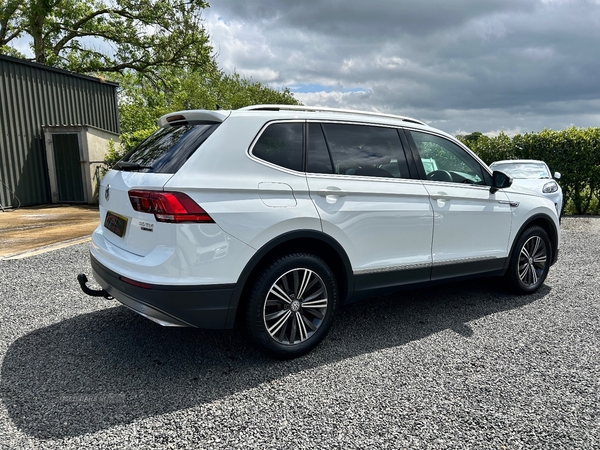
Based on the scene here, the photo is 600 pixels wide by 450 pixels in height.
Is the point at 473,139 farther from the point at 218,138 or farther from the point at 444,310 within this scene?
the point at 218,138

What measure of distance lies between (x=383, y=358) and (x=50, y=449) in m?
2.24

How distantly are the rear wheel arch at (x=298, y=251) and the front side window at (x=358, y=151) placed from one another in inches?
21.5

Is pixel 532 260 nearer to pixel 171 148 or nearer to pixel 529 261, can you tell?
pixel 529 261

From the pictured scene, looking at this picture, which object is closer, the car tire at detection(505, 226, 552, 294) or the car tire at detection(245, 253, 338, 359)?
the car tire at detection(245, 253, 338, 359)

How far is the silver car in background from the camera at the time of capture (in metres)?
9.52

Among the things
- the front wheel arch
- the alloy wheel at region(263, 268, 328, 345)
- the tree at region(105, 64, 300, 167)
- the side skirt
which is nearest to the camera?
the alloy wheel at region(263, 268, 328, 345)

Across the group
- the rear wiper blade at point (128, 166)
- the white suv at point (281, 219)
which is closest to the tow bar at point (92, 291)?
the white suv at point (281, 219)

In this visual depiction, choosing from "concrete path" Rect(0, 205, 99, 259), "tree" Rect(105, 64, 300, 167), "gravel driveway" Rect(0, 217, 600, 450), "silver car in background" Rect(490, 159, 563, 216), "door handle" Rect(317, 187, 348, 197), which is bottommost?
"gravel driveway" Rect(0, 217, 600, 450)

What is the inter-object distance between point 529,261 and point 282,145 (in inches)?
129

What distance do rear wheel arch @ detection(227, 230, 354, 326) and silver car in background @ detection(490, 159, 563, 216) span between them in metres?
7.15

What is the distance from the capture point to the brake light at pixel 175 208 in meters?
2.88

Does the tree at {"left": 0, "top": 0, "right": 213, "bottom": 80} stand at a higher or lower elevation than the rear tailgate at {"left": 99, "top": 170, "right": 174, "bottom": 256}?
higher

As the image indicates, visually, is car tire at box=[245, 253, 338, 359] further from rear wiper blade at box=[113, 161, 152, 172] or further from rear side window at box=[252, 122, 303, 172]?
rear wiper blade at box=[113, 161, 152, 172]

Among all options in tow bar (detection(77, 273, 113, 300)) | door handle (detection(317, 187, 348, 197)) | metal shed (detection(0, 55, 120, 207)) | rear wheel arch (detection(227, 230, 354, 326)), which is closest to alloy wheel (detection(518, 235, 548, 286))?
rear wheel arch (detection(227, 230, 354, 326))
